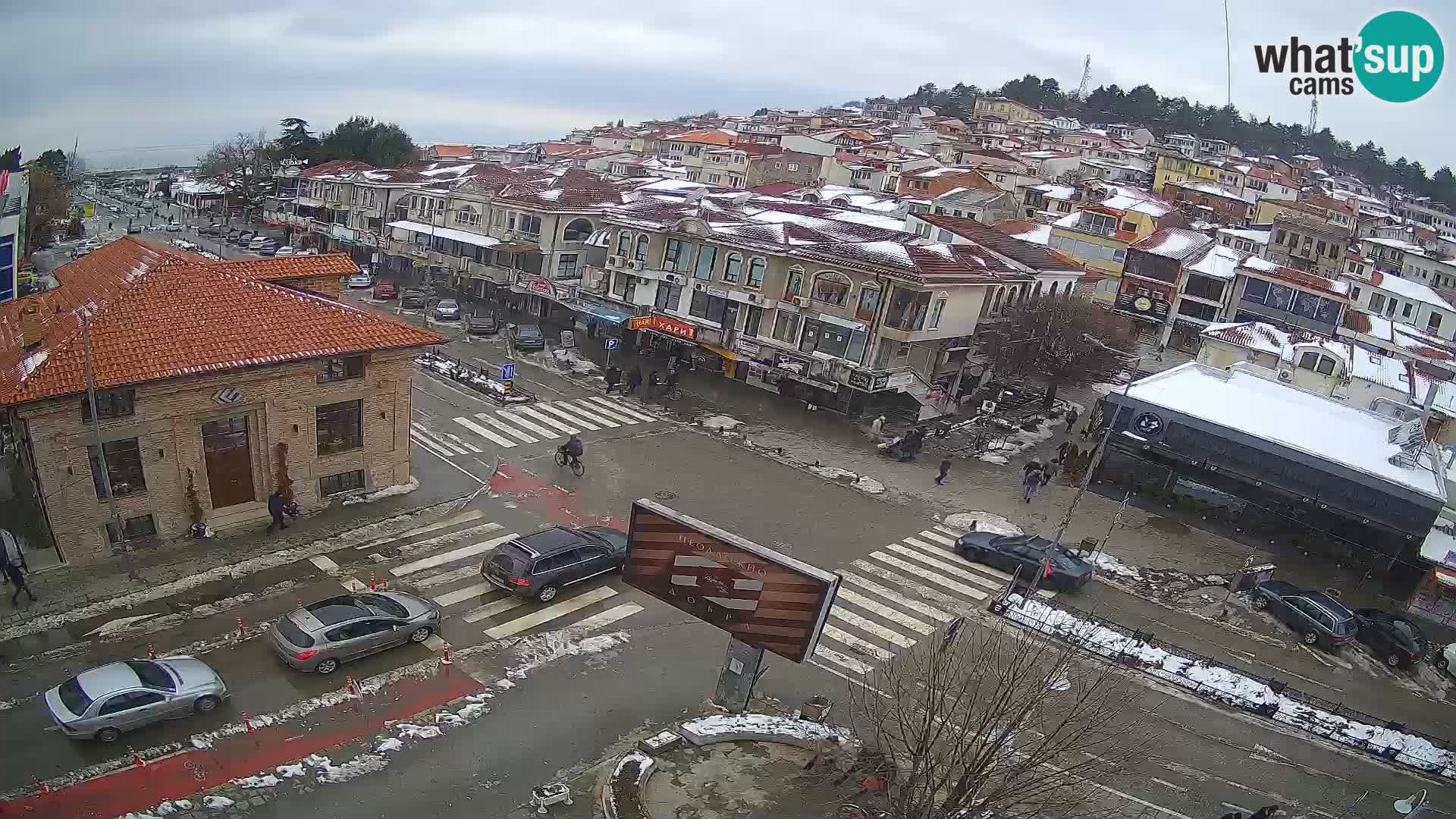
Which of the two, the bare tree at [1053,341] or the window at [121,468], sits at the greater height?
the bare tree at [1053,341]

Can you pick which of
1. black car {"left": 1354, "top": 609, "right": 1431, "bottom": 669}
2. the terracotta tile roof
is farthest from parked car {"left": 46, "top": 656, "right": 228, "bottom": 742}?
black car {"left": 1354, "top": 609, "right": 1431, "bottom": 669}

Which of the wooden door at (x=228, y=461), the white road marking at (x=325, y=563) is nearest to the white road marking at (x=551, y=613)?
the white road marking at (x=325, y=563)

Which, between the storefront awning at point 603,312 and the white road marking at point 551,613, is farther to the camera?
the storefront awning at point 603,312

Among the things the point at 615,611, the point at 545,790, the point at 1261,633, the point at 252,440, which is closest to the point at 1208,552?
the point at 1261,633

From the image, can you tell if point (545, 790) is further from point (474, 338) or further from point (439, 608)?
point (474, 338)

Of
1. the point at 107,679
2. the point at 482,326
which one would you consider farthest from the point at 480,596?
the point at 482,326

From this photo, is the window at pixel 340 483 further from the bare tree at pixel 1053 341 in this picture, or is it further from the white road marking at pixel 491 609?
the bare tree at pixel 1053 341

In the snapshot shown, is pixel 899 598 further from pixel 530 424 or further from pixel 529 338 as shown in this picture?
pixel 529 338
